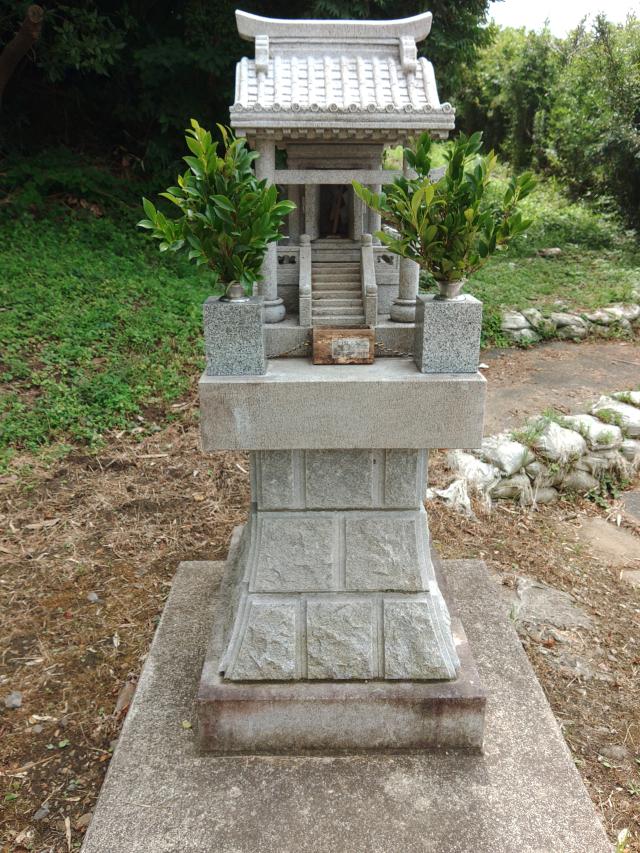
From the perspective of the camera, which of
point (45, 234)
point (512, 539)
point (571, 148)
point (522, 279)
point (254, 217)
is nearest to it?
point (254, 217)

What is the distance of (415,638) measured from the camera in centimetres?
264

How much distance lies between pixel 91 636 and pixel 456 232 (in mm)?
2794

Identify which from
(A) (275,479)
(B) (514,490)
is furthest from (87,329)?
(A) (275,479)

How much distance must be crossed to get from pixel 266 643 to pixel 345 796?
0.62 metres

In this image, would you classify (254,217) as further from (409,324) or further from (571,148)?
(571,148)

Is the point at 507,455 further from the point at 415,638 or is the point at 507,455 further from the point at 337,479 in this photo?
the point at 337,479

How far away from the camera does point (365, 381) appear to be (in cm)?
229

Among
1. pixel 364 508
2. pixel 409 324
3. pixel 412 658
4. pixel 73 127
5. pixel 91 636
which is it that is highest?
pixel 73 127

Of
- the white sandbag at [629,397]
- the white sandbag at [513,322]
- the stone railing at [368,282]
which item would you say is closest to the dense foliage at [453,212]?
the stone railing at [368,282]

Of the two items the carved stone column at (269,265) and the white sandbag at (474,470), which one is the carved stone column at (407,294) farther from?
the white sandbag at (474,470)

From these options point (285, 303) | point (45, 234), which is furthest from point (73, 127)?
point (285, 303)

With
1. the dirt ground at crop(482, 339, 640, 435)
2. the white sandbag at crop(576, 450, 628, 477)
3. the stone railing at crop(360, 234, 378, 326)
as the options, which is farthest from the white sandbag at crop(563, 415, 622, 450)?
the stone railing at crop(360, 234, 378, 326)

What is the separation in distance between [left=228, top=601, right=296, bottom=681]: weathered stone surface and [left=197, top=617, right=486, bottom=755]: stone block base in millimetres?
Result: 71

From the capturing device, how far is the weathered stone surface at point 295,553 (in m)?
2.59
